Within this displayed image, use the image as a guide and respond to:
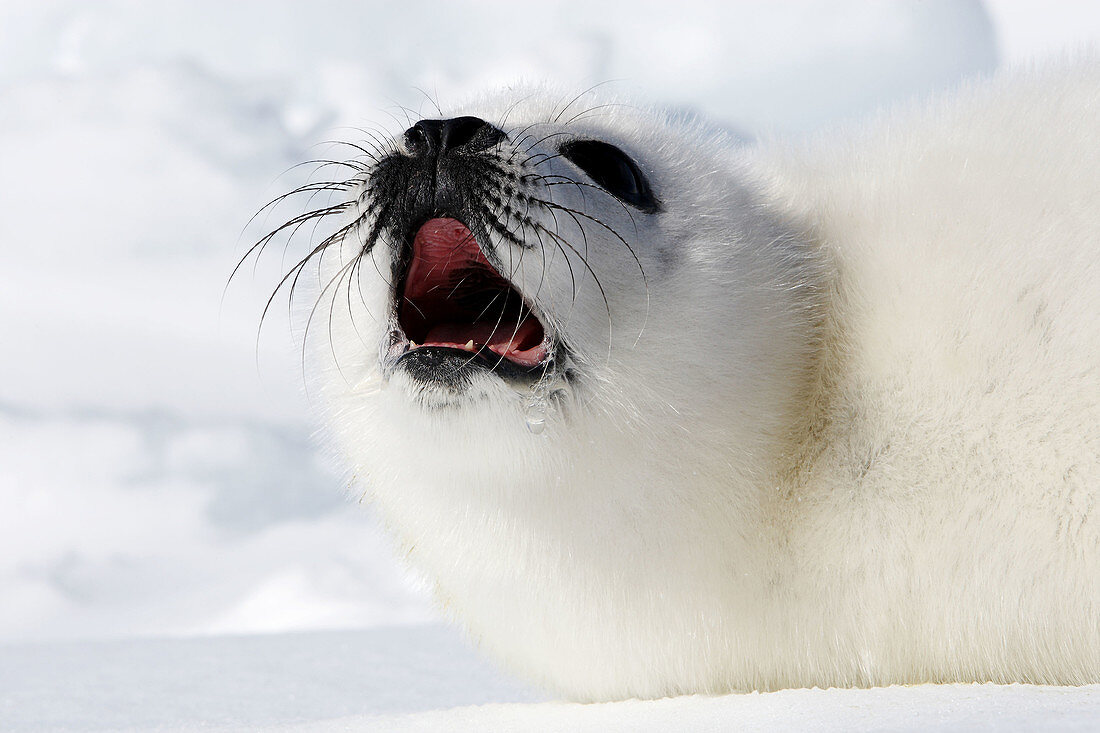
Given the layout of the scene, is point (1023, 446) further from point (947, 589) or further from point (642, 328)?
point (642, 328)

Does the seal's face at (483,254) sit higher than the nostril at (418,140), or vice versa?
the nostril at (418,140)

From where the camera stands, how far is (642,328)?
259 cm

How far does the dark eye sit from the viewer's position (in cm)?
280

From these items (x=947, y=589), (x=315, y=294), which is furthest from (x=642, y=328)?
(x=315, y=294)

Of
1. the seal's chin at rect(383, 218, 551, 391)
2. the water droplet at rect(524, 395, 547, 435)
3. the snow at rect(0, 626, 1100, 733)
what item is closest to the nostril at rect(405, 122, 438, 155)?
the seal's chin at rect(383, 218, 551, 391)

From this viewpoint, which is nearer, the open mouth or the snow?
the snow

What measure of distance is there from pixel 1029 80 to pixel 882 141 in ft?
1.49

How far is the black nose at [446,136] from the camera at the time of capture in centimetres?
254

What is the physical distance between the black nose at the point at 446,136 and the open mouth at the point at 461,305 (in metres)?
0.18

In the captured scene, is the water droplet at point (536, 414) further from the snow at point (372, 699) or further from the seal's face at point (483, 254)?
the snow at point (372, 699)

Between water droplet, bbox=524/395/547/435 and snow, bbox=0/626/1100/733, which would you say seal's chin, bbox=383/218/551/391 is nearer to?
water droplet, bbox=524/395/547/435

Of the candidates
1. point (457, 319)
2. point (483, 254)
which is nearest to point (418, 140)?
point (483, 254)

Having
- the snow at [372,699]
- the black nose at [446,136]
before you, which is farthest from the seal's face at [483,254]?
the snow at [372,699]

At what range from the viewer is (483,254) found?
2.50 metres
